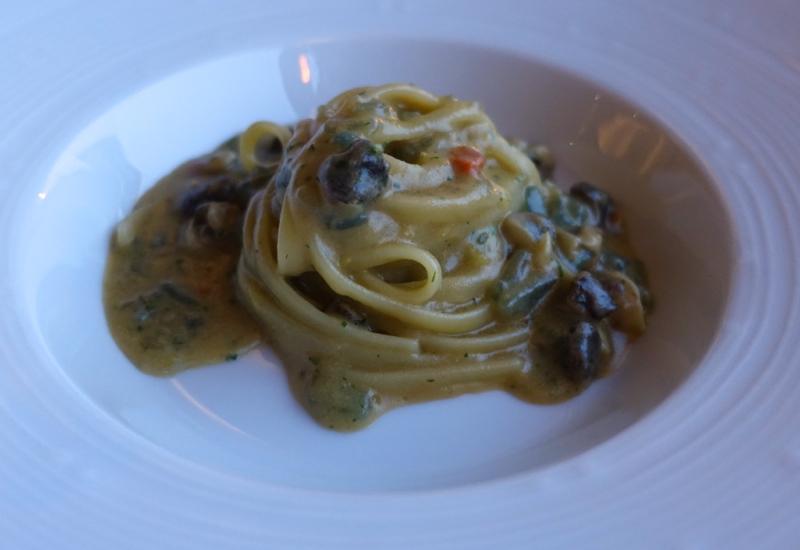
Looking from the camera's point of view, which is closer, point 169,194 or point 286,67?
point 169,194

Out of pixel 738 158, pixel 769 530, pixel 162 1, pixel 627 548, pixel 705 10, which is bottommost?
pixel 162 1

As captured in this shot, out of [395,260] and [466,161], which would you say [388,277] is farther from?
[466,161]

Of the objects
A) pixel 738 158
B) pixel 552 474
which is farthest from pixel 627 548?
pixel 738 158

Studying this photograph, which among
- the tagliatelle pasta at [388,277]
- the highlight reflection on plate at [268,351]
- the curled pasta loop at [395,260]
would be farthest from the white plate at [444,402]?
the curled pasta loop at [395,260]

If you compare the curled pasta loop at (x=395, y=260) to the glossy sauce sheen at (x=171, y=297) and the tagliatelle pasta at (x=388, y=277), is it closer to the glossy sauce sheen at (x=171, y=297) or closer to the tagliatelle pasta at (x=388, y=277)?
the tagliatelle pasta at (x=388, y=277)

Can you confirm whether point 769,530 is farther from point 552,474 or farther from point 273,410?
point 273,410

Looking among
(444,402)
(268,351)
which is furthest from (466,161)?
(268,351)
